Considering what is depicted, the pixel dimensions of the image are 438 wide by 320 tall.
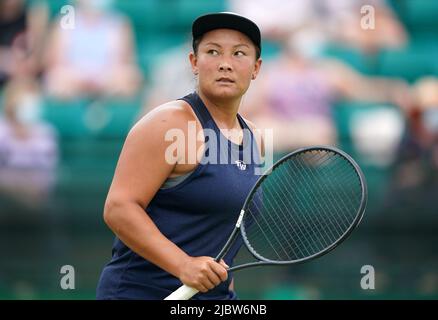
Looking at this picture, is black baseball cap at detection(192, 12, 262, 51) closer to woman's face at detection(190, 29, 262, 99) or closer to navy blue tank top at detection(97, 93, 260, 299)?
woman's face at detection(190, 29, 262, 99)

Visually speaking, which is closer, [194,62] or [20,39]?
[194,62]

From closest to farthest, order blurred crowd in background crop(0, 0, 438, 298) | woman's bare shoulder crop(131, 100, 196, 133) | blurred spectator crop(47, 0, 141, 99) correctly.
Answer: woman's bare shoulder crop(131, 100, 196, 133)
blurred crowd in background crop(0, 0, 438, 298)
blurred spectator crop(47, 0, 141, 99)

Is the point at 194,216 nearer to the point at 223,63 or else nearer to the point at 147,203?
the point at 147,203

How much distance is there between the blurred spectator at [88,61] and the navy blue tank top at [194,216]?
4.52 metres

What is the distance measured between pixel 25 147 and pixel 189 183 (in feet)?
14.9

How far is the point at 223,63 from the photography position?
3467mm

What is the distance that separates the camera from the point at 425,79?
802 cm

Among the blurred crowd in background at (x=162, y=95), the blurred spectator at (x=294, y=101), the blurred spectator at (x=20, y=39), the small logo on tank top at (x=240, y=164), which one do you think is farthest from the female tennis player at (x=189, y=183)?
the blurred spectator at (x=20, y=39)

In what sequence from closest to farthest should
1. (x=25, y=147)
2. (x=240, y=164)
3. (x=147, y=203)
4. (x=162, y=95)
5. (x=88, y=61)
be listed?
(x=147, y=203), (x=240, y=164), (x=25, y=147), (x=162, y=95), (x=88, y=61)

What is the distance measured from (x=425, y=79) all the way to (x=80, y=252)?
3.15 m

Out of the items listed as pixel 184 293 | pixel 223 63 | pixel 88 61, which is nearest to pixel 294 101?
pixel 88 61

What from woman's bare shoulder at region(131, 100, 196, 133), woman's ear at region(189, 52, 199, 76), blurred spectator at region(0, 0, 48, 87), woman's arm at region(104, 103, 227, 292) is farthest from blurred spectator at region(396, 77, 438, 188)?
woman's arm at region(104, 103, 227, 292)

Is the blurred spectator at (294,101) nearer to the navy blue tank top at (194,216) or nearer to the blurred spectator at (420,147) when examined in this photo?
the blurred spectator at (420,147)

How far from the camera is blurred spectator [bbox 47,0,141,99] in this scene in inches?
313
